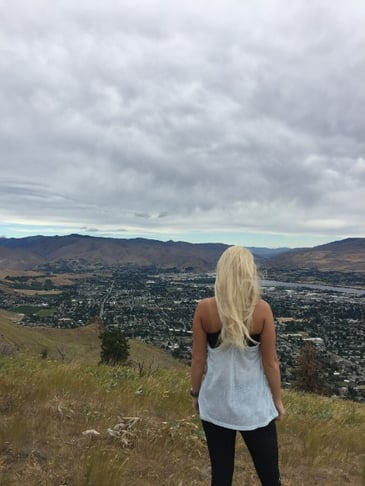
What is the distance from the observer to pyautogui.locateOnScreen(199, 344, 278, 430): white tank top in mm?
3193

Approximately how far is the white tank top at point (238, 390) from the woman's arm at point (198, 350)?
0.26 ft

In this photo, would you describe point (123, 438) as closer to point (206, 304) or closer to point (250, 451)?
point (250, 451)

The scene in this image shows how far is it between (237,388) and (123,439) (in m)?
2.40

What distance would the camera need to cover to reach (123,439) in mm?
4992

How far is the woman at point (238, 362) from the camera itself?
313 cm

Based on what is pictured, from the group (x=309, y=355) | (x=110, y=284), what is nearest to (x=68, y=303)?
(x=110, y=284)

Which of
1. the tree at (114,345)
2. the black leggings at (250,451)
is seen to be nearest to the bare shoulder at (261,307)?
the black leggings at (250,451)

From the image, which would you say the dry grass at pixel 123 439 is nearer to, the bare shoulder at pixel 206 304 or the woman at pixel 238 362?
the woman at pixel 238 362

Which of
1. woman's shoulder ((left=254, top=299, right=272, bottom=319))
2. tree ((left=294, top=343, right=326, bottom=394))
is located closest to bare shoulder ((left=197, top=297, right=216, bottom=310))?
woman's shoulder ((left=254, top=299, right=272, bottom=319))

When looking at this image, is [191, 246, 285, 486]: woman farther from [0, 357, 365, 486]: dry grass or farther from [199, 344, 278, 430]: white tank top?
[0, 357, 365, 486]: dry grass

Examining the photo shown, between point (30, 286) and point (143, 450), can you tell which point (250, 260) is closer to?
point (143, 450)

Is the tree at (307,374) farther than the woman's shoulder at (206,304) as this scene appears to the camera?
Yes

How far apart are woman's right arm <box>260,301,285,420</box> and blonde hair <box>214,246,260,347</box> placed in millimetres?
122

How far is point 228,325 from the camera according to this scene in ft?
10.1
